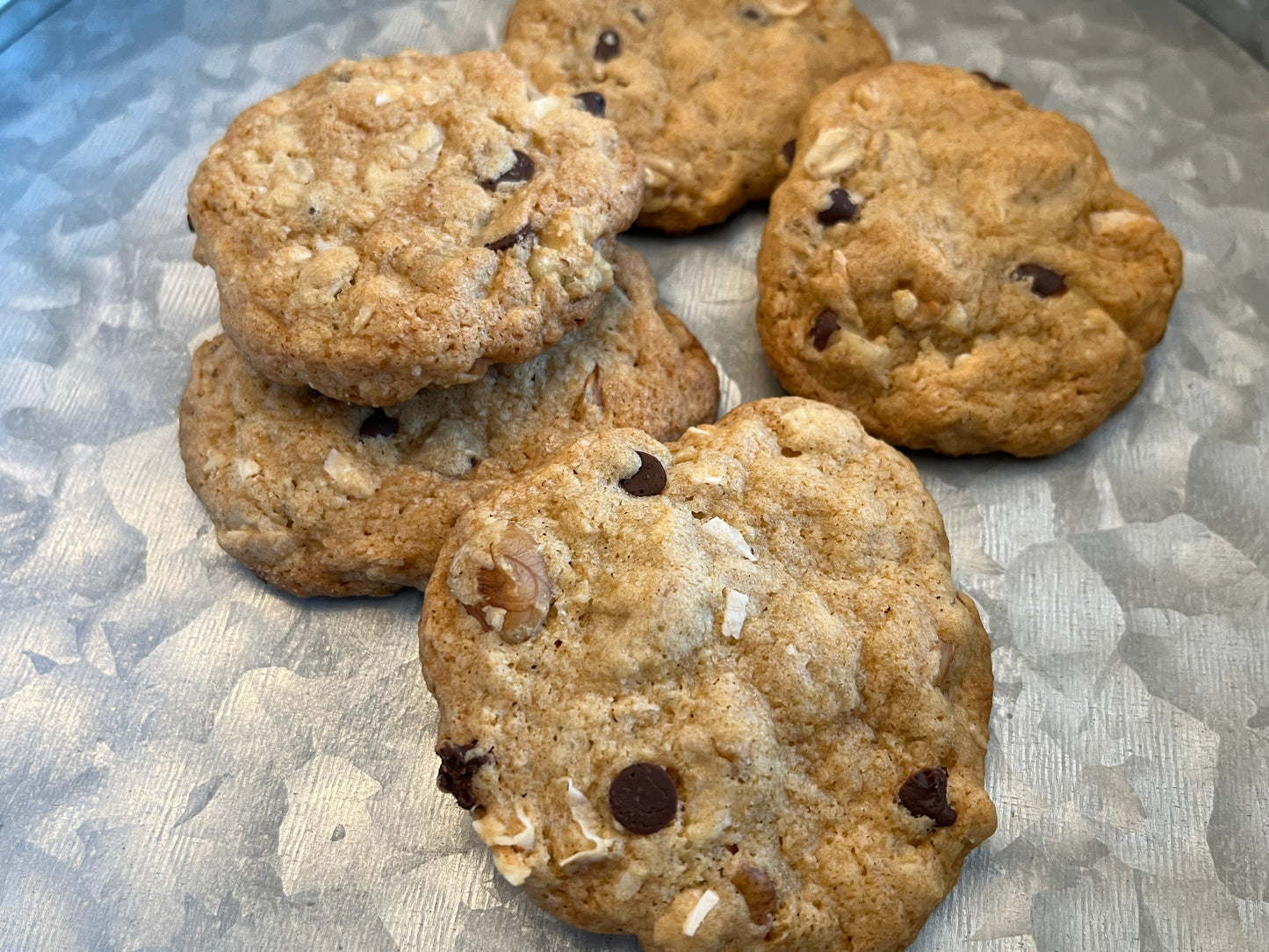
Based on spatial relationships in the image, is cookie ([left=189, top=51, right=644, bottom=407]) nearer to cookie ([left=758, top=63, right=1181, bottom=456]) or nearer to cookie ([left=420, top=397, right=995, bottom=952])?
cookie ([left=420, top=397, right=995, bottom=952])

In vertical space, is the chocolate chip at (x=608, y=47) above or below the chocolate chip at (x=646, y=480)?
above

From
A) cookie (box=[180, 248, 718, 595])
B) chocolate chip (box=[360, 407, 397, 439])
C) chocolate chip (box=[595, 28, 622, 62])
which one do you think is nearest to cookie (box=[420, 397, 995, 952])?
cookie (box=[180, 248, 718, 595])

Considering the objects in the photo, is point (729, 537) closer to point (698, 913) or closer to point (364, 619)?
point (698, 913)

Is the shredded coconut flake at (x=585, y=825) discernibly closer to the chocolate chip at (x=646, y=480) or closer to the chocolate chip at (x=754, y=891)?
the chocolate chip at (x=754, y=891)

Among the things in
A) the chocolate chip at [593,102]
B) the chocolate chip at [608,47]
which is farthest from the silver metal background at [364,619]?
the chocolate chip at [608,47]

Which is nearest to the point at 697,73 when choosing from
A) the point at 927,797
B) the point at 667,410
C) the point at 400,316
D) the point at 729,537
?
the point at 667,410
